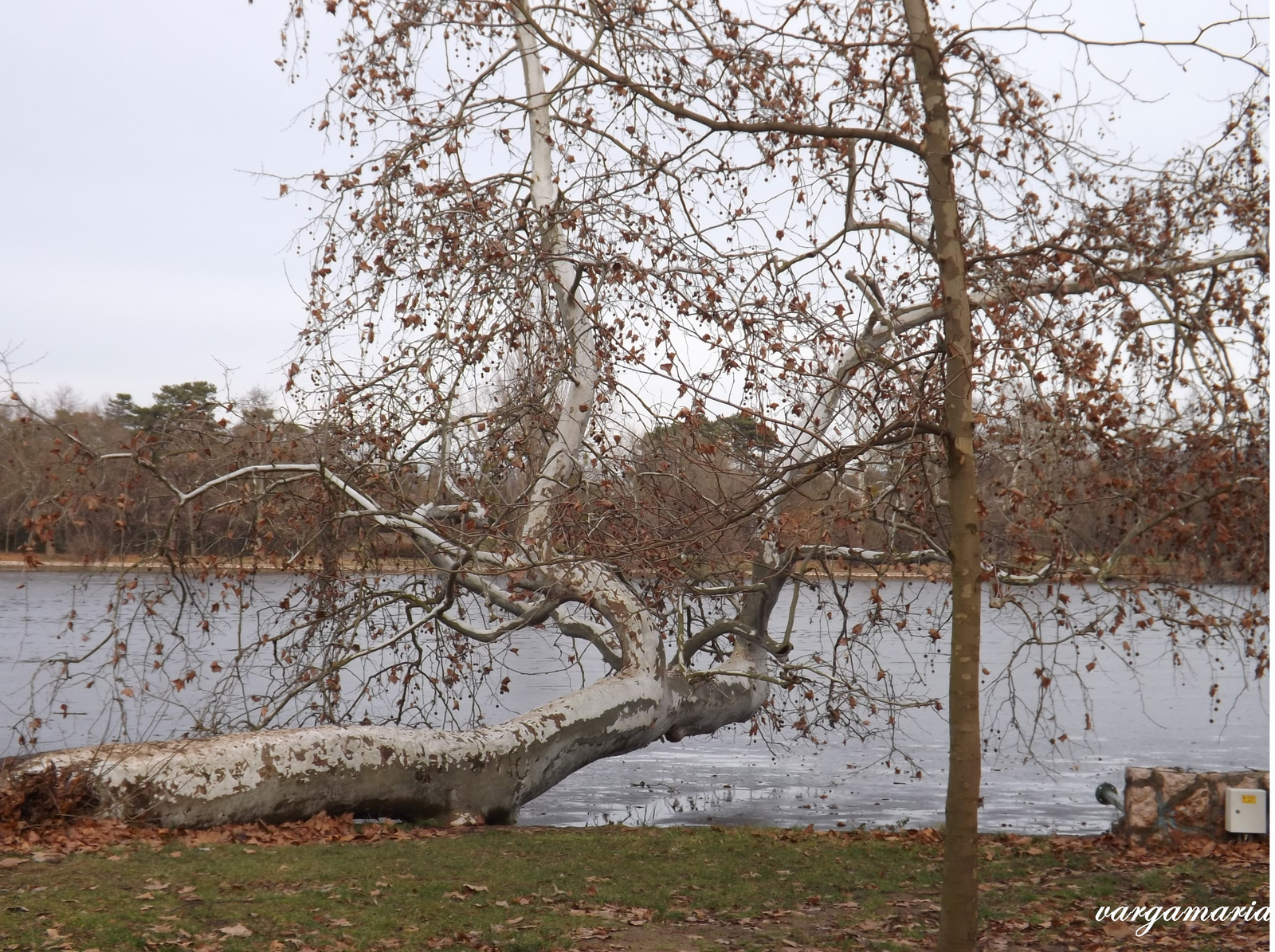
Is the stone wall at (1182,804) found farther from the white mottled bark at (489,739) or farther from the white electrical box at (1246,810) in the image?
the white mottled bark at (489,739)

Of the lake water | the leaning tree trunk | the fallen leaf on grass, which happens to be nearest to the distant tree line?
the lake water

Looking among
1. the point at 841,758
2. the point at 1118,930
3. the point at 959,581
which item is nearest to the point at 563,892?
the point at 1118,930

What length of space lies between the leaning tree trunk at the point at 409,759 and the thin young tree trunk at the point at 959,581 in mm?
4709

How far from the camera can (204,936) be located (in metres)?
5.82

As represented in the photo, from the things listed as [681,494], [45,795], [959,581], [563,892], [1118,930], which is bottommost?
[563,892]

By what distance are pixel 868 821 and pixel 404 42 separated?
9.28 meters

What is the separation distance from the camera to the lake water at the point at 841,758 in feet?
41.0

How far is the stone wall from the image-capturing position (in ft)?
28.6

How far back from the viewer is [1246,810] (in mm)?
8586

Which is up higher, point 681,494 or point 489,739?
point 681,494

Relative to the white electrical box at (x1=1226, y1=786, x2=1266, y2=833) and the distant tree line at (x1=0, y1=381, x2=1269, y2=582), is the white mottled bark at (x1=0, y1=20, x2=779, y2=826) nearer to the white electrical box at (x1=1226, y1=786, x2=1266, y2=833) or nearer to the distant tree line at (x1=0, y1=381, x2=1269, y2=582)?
the distant tree line at (x1=0, y1=381, x2=1269, y2=582)

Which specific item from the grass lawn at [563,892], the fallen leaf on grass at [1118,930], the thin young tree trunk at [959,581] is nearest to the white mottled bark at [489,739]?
the grass lawn at [563,892]

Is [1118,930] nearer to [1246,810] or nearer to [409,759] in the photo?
[1246,810]

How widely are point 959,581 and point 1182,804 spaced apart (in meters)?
4.77
